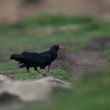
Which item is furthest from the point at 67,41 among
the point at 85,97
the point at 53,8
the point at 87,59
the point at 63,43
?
the point at 85,97

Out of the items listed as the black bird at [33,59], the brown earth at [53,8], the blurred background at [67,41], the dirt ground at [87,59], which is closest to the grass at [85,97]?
the blurred background at [67,41]

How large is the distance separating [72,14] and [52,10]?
2.17m

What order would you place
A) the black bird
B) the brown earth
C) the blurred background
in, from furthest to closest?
the brown earth → the black bird → the blurred background

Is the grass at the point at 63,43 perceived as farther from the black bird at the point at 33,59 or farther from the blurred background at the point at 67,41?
the black bird at the point at 33,59

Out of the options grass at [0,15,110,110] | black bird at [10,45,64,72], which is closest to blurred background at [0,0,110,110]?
grass at [0,15,110,110]

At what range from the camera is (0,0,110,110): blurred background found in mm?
12258

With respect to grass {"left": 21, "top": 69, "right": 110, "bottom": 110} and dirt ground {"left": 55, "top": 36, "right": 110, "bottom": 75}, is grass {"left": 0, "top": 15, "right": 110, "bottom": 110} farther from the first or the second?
dirt ground {"left": 55, "top": 36, "right": 110, "bottom": 75}

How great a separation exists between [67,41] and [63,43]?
1217 mm

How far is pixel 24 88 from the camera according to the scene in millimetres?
13086

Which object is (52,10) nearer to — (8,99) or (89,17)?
(89,17)

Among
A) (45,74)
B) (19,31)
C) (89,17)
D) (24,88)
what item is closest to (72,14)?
(89,17)

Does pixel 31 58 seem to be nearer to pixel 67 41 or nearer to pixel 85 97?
pixel 85 97

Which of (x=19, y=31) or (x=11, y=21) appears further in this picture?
(x=11, y=21)

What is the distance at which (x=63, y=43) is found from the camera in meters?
27.0
